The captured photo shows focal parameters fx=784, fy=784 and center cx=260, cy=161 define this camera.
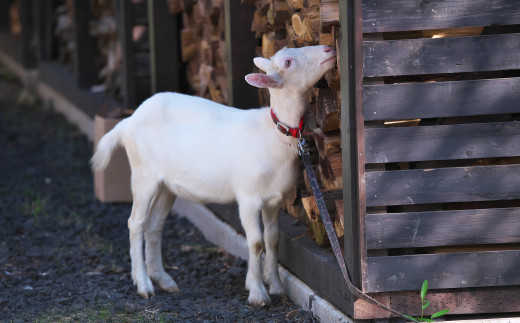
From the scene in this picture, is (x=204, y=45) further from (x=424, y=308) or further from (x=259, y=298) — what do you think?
(x=424, y=308)

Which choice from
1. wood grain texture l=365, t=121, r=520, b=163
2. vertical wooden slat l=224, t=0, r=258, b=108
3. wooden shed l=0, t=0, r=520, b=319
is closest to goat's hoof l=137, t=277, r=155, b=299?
wooden shed l=0, t=0, r=520, b=319

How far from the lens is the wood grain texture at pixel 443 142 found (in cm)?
351

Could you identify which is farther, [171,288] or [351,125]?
[171,288]

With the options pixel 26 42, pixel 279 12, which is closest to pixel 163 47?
pixel 279 12

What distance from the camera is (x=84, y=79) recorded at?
1030 centimetres

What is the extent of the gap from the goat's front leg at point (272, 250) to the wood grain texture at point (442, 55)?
1.42 metres

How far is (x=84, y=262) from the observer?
564 centimetres

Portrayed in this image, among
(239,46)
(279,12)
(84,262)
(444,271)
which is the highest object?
(279,12)

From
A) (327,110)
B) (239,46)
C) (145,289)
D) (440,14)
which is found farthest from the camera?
(239,46)

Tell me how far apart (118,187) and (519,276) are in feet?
14.4

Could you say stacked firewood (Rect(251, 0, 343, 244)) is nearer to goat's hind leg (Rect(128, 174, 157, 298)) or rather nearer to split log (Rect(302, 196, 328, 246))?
split log (Rect(302, 196, 328, 246))

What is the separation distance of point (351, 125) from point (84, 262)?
282cm

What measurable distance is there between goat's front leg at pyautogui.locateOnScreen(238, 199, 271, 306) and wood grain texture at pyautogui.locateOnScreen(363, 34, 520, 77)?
1257 millimetres

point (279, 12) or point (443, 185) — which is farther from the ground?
point (279, 12)
